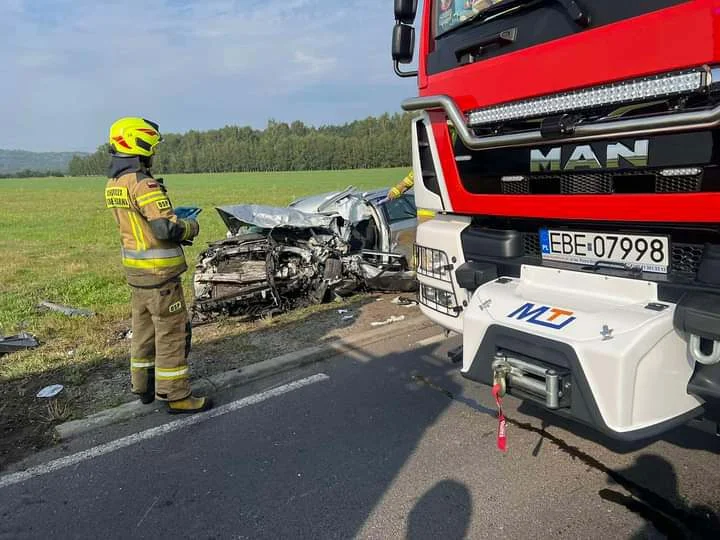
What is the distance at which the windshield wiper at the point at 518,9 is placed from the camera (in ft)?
7.78

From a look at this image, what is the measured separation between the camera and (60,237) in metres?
15.6

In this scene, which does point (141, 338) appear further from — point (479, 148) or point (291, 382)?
point (479, 148)

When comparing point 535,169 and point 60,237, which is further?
point 60,237

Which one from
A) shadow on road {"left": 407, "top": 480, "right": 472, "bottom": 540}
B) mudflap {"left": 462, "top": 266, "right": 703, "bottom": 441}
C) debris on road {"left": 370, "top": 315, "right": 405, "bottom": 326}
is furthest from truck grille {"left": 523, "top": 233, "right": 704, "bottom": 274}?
debris on road {"left": 370, "top": 315, "right": 405, "bottom": 326}

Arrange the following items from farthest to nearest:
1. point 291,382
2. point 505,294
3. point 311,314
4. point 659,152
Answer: point 311,314
point 291,382
point 505,294
point 659,152

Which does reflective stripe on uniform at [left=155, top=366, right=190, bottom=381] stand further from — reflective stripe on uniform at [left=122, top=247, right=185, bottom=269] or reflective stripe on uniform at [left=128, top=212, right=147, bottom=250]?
reflective stripe on uniform at [left=128, top=212, right=147, bottom=250]

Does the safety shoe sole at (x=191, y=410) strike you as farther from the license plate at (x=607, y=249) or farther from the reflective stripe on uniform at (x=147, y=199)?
the license plate at (x=607, y=249)

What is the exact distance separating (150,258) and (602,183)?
2.81 meters

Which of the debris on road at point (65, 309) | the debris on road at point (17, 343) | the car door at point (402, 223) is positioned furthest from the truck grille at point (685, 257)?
the debris on road at point (65, 309)

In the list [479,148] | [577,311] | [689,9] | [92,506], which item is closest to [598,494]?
[577,311]

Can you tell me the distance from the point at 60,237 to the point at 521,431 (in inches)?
606

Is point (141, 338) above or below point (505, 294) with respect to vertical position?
below

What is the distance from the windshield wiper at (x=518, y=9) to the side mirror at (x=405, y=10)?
52 cm

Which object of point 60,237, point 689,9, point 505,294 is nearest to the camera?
point 689,9
